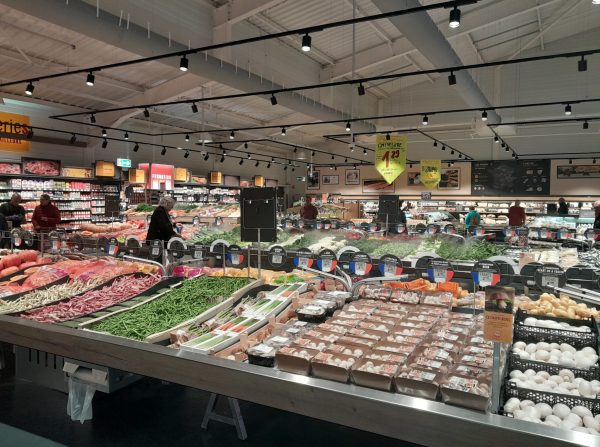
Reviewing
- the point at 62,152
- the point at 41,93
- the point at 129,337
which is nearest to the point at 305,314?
the point at 129,337

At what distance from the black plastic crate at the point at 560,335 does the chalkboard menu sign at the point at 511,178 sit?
19259 mm

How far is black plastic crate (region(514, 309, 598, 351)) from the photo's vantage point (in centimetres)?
253

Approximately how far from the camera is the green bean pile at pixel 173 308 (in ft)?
8.98

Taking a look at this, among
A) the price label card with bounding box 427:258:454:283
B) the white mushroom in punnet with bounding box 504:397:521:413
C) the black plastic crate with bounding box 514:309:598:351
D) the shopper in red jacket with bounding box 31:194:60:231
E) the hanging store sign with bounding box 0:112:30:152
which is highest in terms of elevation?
the hanging store sign with bounding box 0:112:30:152

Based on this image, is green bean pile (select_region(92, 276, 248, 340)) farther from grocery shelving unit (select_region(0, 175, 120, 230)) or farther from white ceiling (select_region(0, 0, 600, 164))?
grocery shelving unit (select_region(0, 175, 120, 230))

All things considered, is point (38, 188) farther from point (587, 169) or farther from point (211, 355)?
point (587, 169)

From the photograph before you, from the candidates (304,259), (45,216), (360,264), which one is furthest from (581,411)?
(45,216)

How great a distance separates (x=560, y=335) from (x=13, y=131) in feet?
48.0

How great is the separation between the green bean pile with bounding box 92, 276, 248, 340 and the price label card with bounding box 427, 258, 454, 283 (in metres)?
1.53

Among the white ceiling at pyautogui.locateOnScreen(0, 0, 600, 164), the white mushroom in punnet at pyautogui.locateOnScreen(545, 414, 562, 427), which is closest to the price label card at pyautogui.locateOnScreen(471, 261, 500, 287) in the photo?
the white mushroom in punnet at pyautogui.locateOnScreen(545, 414, 562, 427)

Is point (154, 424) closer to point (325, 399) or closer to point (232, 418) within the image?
point (232, 418)

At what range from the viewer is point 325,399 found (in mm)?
1824

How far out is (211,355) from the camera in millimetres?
2246

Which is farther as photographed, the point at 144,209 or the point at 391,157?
the point at 144,209
